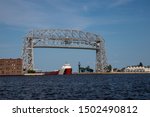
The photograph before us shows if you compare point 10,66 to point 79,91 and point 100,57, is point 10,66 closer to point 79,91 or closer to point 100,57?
point 100,57

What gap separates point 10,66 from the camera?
12925 cm

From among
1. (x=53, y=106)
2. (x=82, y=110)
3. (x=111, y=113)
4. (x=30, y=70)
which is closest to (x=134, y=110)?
(x=111, y=113)

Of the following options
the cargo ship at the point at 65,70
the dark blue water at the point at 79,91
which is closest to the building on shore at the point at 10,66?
the cargo ship at the point at 65,70

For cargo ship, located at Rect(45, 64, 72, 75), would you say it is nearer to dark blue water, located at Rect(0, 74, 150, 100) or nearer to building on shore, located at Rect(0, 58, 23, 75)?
building on shore, located at Rect(0, 58, 23, 75)

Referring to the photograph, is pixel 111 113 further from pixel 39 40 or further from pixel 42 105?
pixel 39 40

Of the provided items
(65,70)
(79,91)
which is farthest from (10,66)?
(79,91)

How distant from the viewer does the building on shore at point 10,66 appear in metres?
129

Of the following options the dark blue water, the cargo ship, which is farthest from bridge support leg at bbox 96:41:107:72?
the dark blue water

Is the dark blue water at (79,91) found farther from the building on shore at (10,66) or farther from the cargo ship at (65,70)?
the cargo ship at (65,70)

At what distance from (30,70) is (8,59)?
9326 mm

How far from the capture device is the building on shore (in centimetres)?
12925

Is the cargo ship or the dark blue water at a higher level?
the cargo ship

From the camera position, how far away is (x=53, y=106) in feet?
46.3

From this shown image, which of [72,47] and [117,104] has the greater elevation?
[72,47]
